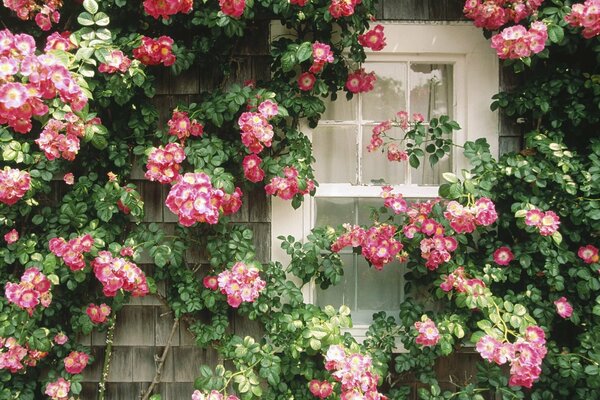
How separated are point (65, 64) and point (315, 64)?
90 centimetres

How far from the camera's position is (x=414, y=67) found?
2.39 m

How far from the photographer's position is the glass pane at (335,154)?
239cm

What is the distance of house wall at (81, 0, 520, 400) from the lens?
7.55 feet

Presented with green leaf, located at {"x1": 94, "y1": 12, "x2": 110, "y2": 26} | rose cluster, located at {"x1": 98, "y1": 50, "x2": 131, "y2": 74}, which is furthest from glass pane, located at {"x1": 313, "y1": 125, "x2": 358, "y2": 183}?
green leaf, located at {"x1": 94, "y1": 12, "x2": 110, "y2": 26}

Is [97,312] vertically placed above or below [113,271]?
below

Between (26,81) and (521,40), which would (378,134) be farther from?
(26,81)

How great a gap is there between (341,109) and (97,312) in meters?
1.34

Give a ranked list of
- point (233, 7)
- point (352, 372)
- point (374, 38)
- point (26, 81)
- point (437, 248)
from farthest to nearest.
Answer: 1. point (374, 38)
2. point (437, 248)
3. point (233, 7)
4. point (352, 372)
5. point (26, 81)

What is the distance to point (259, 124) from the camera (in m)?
2.06

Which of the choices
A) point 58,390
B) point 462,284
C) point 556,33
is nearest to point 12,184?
point 58,390

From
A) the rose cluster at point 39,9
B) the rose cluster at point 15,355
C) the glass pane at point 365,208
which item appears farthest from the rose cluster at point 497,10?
the rose cluster at point 15,355

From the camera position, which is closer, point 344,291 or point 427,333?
point 427,333

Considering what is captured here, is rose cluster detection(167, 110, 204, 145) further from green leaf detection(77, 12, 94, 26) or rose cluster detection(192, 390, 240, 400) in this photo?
rose cluster detection(192, 390, 240, 400)

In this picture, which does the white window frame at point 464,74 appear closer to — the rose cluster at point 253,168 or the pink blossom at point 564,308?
the rose cluster at point 253,168
